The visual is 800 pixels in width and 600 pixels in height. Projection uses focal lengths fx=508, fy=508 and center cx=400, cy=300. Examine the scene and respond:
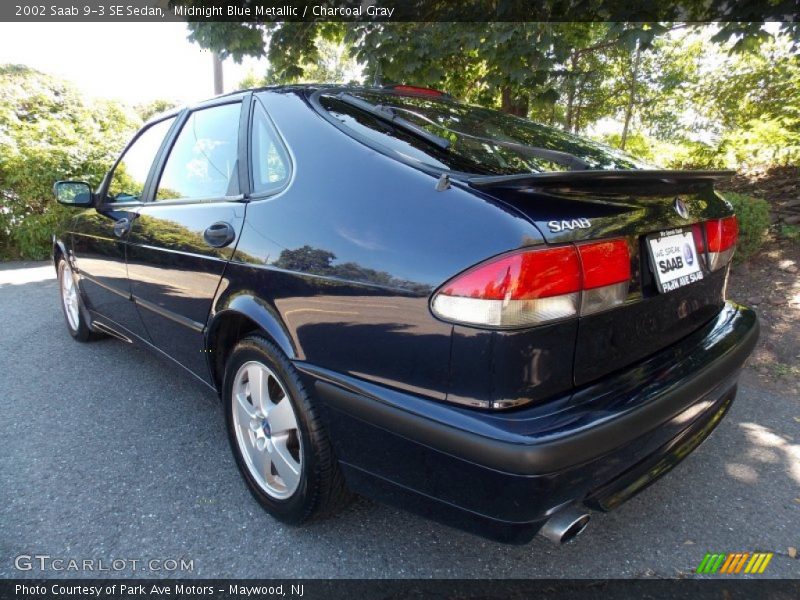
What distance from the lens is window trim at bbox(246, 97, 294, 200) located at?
1910 mm

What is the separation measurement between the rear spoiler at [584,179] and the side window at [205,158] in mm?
1232

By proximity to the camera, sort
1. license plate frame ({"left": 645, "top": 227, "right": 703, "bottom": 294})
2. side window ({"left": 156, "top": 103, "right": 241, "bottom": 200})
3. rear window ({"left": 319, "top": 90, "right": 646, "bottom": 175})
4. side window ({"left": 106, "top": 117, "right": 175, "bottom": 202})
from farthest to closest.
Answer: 1. side window ({"left": 106, "top": 117, "right": 175, "bottom": 202})
2. side window ({"left": 156, "top": 103, "right": 241, "bottom": 200})
3. rear window ({"left": 319, "top": 90, "right": 646, "bottom": 175})
4. license plate frame ({"left": 645, "top": 227, "right": 703, "bottom": 294})

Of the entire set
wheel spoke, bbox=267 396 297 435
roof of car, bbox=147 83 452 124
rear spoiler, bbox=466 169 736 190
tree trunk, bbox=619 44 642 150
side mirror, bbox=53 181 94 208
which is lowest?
wheel spoke, bbox=267 396 297 435


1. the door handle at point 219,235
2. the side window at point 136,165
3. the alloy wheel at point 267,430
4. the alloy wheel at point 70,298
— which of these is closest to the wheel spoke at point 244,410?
the alloy wheel at point 267,430

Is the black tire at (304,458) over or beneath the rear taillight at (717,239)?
beneath

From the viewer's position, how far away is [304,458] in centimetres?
181

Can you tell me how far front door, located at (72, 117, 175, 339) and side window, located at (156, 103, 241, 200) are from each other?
260 millimetres

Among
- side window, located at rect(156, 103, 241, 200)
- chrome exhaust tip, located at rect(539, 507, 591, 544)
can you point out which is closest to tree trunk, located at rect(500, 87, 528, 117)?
side window, located at rect(156, 103, 241, 200)

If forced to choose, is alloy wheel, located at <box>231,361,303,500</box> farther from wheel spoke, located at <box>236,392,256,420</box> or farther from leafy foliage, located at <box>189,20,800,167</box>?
leafy foliage, located at <box>189,20,800,167</box>

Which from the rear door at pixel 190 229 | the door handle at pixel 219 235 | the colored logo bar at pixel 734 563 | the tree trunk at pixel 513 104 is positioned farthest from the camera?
the tree trunk at pixel 513 104

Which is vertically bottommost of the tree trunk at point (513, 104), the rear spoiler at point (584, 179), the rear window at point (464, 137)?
the rear spoiler at point (584, 179)

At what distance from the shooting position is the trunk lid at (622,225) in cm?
141

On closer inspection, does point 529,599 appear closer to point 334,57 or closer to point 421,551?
point 421,551

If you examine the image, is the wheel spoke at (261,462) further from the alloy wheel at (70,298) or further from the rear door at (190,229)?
the alloy wheel at (70,298)
